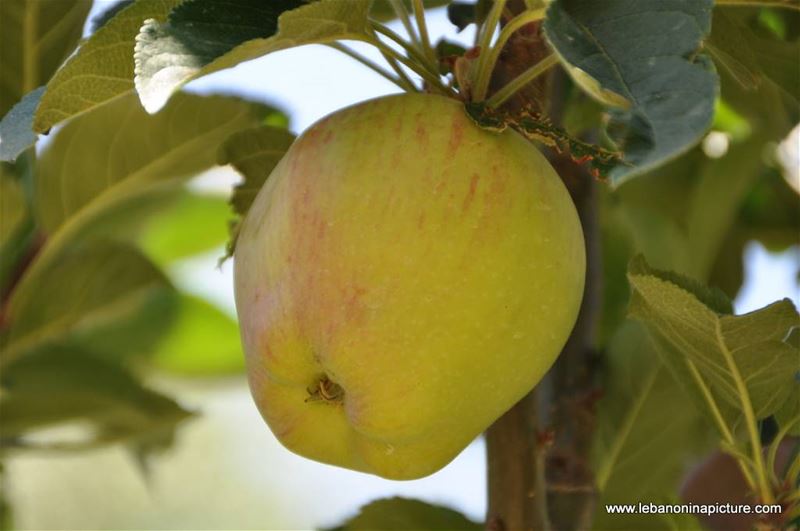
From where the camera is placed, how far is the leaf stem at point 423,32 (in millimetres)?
871

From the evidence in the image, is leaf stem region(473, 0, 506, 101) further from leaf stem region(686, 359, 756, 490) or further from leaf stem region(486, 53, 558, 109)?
leaf stem region(686, 359, 756, 490)

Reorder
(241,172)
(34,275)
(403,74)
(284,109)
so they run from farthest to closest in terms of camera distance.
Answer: (34,275) < (284,109) < (241,172) < (403,74)

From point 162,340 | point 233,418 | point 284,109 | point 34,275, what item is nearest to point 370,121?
point 284,109

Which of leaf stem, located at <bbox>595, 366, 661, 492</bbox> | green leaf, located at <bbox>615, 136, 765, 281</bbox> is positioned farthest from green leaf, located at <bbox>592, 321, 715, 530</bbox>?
green leaf, located at <bbox>615, 136, 765, 281</bbox>

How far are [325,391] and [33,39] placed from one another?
699mm

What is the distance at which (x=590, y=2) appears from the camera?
2.55ft

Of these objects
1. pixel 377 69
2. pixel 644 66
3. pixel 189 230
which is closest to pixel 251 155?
pixel 377 69

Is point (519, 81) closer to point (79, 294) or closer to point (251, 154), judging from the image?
point (251, 154)

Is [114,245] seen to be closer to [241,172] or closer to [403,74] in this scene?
[241,172]

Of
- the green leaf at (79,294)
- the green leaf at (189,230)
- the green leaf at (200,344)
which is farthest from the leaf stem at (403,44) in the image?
the green leaf at (189,230)

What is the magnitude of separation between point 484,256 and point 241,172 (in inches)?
13.4

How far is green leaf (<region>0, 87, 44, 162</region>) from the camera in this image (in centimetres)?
77

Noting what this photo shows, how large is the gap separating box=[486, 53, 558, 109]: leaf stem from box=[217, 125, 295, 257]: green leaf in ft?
0.73

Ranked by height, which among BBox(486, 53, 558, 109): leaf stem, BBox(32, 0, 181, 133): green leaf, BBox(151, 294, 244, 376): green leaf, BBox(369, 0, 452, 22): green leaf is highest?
BBox(32, 0, 181, 133): green leaf
